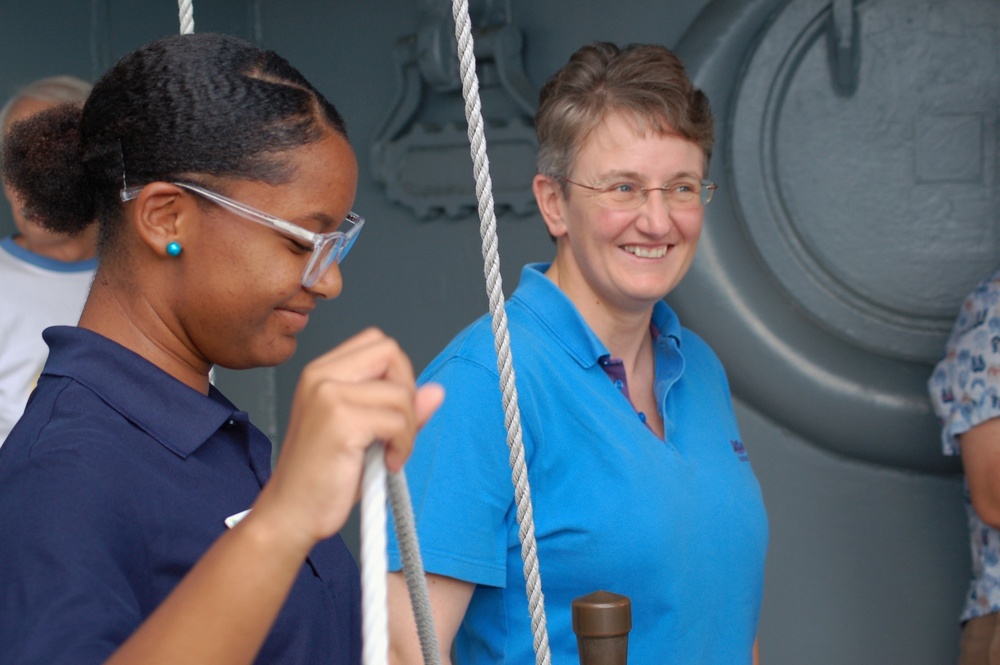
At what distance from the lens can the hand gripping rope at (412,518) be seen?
2.30 feet

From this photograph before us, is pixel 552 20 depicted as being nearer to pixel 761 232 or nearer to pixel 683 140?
pixel 761 232

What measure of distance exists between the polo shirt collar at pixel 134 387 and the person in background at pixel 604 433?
1.53 feet

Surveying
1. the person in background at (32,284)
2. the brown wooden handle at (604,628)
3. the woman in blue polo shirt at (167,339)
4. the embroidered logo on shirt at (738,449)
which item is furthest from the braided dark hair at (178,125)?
the person in background at (32,284)

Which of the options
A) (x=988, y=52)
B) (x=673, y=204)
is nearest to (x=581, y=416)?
(x=673, y=204)

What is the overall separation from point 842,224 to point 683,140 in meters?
1.03

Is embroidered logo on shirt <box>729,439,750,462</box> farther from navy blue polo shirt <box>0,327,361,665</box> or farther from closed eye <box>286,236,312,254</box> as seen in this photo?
closed eye <box>286,236,312,254</box>

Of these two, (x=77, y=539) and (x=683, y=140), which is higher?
(x=683, y=140)

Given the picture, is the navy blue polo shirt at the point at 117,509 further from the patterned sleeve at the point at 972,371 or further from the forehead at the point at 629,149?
the patterned sleeve at the point at 972,371

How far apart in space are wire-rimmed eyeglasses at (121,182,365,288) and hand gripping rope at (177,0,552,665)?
18 cm

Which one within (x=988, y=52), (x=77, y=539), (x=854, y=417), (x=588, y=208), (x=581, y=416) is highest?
(x=988, y=52)

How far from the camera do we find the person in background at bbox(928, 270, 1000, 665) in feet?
6.79

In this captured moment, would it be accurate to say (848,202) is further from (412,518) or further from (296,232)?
(412,518)

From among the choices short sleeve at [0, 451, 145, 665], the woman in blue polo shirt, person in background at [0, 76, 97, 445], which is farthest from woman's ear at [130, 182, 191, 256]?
person in background at [0, 76, 97, 445]

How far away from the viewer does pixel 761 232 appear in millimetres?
2596
